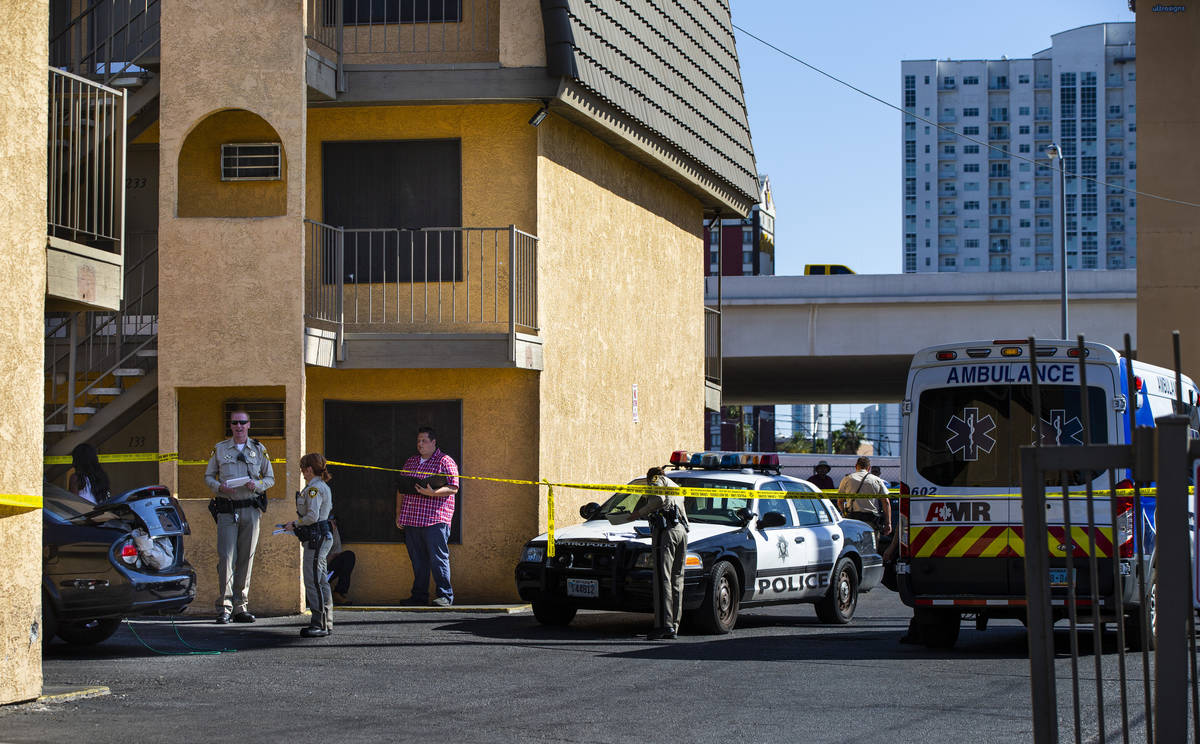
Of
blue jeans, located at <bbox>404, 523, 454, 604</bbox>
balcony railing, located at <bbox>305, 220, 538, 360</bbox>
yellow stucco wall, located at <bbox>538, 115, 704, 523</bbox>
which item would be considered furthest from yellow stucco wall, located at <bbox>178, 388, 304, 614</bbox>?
yellow stucco wall, located at <bbox>538, 115, 704, 523</bbox>

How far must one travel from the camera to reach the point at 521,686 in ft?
35.3

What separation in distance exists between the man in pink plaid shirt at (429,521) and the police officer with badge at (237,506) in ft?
7.05

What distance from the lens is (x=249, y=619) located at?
588 inches

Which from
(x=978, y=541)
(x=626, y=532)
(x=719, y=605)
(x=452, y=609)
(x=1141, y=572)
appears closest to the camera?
(x=1141, y=572)

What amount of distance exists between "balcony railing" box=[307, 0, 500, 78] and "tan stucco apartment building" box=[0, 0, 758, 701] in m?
0.03

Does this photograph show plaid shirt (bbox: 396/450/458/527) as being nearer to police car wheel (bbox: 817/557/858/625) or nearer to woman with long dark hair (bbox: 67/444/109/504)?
woman with long dark hair (bbox: 67/444/109/504)

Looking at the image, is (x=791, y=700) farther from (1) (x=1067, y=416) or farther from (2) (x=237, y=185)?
(2) (x=237, y=185)

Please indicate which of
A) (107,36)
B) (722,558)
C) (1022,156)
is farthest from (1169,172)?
(1022,156)

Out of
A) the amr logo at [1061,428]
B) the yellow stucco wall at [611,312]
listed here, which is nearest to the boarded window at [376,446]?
the yellow stucco wall at [611,312]

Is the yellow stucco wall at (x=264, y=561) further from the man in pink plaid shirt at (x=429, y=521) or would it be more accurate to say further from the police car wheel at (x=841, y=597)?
the police car wheel at (x=841, y=597)

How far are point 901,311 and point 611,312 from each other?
1417 cm

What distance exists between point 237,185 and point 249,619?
214 inches

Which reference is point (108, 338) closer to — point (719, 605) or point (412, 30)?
point (412, 30)

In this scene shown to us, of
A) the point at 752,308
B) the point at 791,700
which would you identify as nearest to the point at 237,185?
the point at 791,700
